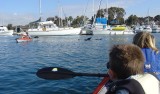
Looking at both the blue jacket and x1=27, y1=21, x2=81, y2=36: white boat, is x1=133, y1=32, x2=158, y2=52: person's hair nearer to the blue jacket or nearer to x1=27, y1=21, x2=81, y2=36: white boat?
the blue jacket

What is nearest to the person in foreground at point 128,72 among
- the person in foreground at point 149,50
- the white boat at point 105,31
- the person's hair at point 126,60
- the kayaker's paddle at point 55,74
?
the person's hair at point 126,60

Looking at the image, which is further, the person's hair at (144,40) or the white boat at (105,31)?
the white boat at (105,31)

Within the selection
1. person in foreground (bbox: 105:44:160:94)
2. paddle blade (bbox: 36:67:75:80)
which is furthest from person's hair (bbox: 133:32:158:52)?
person in foreground (bbox: 105:44:160:94)

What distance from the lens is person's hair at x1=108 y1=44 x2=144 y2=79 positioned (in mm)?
3113

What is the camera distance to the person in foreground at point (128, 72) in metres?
3.07

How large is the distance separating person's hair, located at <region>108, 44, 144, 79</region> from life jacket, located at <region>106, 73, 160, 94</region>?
0.09 m

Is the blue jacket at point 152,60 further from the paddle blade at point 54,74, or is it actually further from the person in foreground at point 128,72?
the person in foreground at point 128,72

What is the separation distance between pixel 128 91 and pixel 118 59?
1.14 ft

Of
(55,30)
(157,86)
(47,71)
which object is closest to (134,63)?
(157,86)

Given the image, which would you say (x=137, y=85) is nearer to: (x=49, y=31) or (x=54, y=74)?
(x=54, y=74)

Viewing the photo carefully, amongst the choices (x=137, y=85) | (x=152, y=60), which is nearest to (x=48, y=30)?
(x=152, y=60)

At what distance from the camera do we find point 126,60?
311 centimetres

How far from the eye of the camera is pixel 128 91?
3.02 metres

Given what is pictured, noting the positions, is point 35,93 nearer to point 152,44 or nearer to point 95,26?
point 152,44
